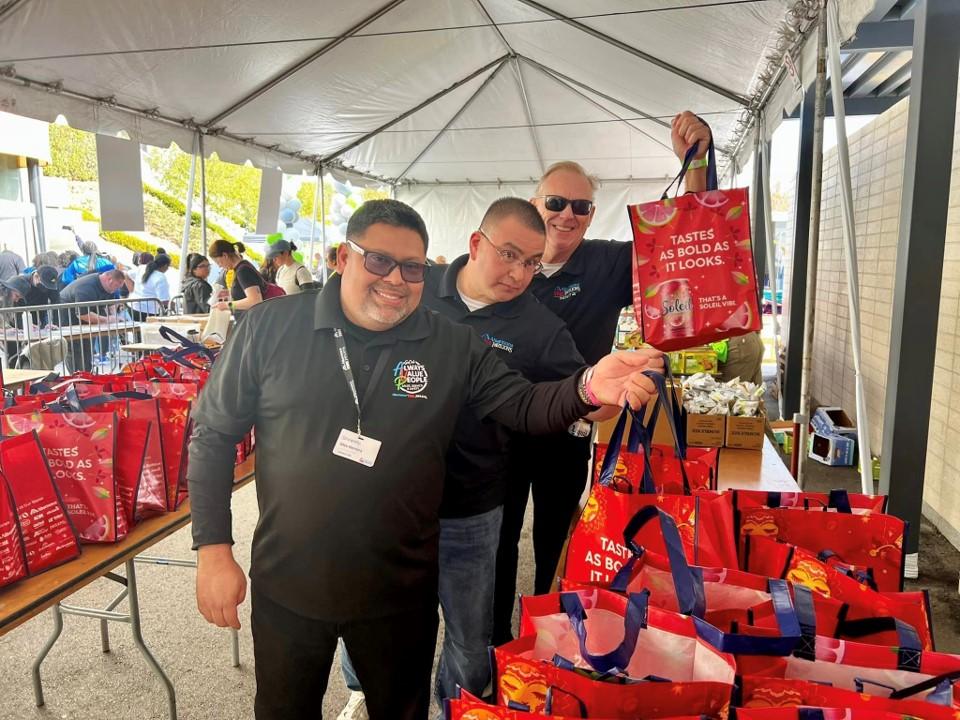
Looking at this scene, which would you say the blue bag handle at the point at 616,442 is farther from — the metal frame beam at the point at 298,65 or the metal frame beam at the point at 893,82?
the metal frame beam at the point at 893,82

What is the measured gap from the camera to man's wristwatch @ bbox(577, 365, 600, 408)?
133 centimetres

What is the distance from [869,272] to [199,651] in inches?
216

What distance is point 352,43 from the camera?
5.20 metres

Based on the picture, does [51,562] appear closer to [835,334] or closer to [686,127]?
[686,127]

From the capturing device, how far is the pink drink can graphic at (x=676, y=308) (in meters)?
1.74

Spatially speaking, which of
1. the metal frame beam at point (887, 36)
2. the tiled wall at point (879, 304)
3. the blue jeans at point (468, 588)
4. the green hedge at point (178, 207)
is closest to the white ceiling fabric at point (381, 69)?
the metal frame beam at point (887, 36)

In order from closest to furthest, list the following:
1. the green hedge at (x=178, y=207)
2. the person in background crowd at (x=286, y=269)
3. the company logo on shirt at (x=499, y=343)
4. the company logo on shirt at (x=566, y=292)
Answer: the company logo on shirt at (x=499, y=343), the company logo on shirt at (x=566, y=292), the person in background crowd at (x=286, y=269), the green hedge at (x=178, y=207)

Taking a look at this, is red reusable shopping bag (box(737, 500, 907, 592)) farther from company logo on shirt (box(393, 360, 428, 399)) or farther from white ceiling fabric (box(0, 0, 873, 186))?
white ceiling fabric (box(0, 0, 873, 186))

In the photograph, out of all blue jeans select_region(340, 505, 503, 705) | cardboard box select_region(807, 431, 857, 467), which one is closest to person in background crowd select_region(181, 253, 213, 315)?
blue jeans select_region(340, 505, 503, 705)

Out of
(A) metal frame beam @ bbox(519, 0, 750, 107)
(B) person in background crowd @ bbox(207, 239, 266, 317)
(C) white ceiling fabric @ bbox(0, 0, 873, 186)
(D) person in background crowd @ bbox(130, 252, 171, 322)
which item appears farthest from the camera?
(D) person in background crowd @ bbox(130, 252, 171, 322)

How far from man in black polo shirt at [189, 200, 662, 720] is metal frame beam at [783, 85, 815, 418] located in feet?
15.6

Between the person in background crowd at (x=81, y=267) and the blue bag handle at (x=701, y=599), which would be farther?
the person in background crowd at (x=81, y=267)

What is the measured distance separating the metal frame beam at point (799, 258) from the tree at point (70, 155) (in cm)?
2102

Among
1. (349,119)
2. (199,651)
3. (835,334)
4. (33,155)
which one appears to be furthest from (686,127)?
(33,155)
